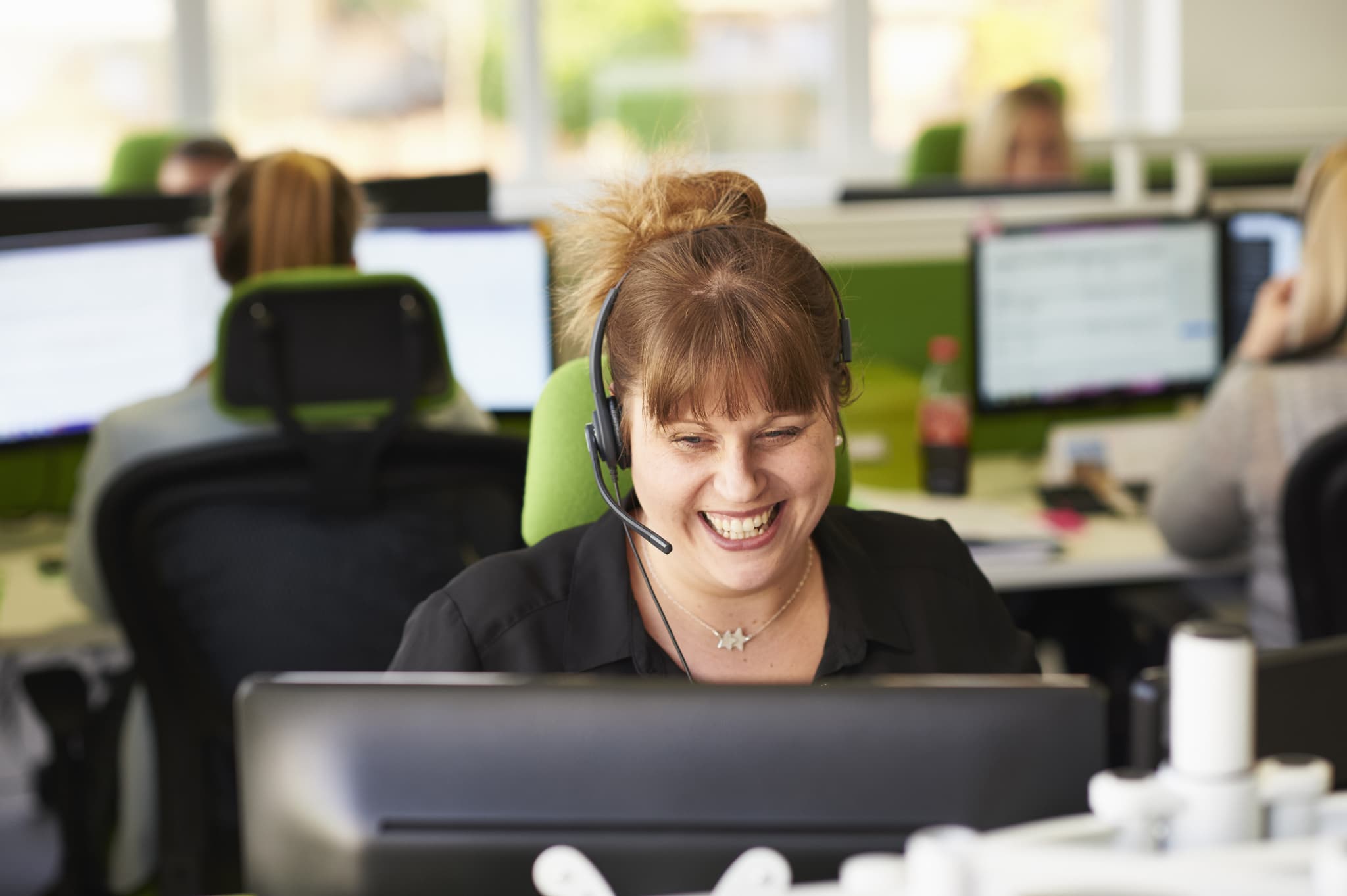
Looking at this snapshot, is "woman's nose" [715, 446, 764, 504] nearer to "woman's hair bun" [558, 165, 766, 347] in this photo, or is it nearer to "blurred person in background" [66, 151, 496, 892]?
"woman's hair bun" [558, 165, 766, 347]

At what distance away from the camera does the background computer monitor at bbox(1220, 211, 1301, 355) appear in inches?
106

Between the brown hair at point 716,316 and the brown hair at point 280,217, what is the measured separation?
1146mm

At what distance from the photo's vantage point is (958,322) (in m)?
2.80

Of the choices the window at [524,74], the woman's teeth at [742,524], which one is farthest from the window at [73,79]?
the woman's teeth at [742,524]

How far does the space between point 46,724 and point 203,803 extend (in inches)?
11.0

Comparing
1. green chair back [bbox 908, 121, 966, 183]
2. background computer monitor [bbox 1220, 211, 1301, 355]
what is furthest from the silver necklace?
green chair back [bbox 908, 121, 966, 183]

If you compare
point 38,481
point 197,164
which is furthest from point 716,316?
point 197,164

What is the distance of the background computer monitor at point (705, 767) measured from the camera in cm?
67

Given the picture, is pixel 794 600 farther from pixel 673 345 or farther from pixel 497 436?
pixel 497 436

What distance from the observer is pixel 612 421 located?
110 cm

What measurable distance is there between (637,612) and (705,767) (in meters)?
0.47

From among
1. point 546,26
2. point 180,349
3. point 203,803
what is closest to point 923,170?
point 546,26

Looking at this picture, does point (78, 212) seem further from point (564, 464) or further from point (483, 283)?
point (564, 464)

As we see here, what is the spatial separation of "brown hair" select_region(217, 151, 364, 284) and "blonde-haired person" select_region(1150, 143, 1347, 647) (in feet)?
4.27
